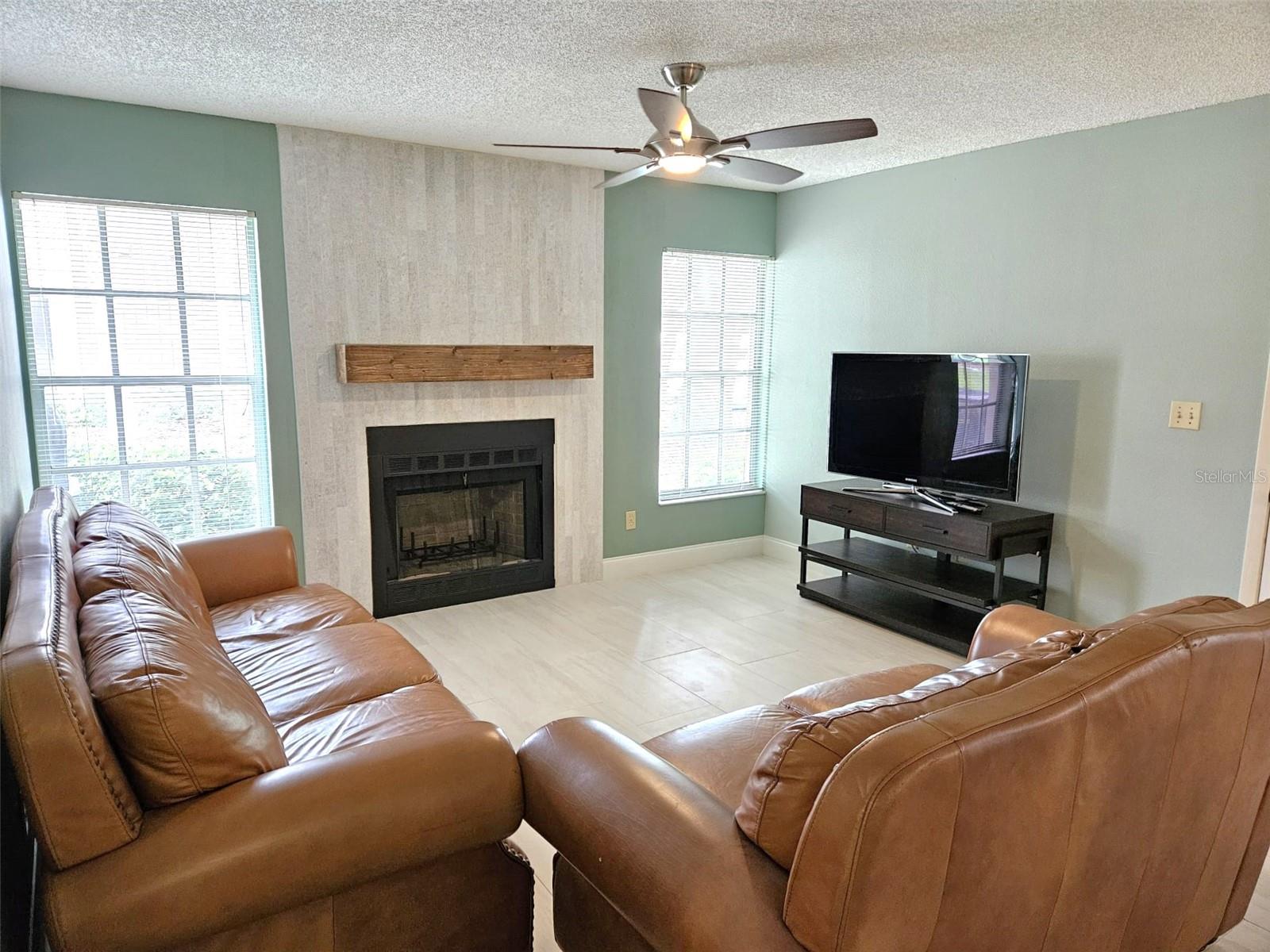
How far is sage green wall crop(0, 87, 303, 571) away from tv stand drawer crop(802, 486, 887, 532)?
2691 millimetres

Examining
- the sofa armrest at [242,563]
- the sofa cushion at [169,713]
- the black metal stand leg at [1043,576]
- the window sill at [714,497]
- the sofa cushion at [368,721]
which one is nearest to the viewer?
the sofa cushion at [169,713]

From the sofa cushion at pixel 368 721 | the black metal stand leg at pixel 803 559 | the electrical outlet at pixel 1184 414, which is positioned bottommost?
the black metal stand leg at pixel 803 559

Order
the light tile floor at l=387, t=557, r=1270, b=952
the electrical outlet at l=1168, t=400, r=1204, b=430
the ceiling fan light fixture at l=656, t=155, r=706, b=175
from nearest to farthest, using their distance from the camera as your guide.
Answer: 1. the ceiling fan light fixture at l=656, t=155, r=706, b=175
2. the light tile floor at l=387, t=557, r=1270, b=952
3. the electrical outlet at l=1168, t=400, r=1204, b=430

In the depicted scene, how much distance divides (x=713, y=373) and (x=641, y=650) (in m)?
2.18

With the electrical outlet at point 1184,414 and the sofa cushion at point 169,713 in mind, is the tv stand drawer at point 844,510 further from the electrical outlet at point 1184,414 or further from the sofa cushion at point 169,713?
the sofa cushion at point 169,713

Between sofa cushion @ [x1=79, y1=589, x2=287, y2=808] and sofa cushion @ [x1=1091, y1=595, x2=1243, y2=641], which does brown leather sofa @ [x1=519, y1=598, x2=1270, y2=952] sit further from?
sofa cushion @ [x1=79, y1=589, x2=287, y2=808]

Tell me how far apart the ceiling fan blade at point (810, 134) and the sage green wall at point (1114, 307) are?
64.7 inches

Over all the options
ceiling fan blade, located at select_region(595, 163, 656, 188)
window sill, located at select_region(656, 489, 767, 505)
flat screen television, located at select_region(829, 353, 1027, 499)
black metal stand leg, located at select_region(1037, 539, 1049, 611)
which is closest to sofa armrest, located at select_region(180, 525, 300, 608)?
ceiling fan blade, located at select_region(595, 163, 656, 188)

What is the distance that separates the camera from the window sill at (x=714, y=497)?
5.41m

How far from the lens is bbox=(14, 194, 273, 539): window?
3520 mm

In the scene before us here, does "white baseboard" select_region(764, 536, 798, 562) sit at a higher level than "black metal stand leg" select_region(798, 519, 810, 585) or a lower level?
lower

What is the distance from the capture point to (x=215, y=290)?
152 inches

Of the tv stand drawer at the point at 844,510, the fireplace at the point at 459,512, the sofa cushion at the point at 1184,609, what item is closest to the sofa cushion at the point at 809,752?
the sofa cushion at the point at 1184,609

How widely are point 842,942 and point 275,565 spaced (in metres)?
2.57
